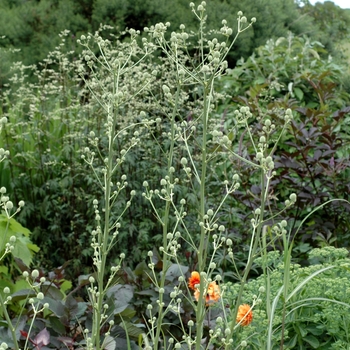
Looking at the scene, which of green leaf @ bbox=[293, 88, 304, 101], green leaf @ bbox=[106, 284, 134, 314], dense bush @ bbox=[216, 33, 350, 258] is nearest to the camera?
green leaf @ bbox=[106, 284, 134, 314]

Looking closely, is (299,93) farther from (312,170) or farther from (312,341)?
(312,341)

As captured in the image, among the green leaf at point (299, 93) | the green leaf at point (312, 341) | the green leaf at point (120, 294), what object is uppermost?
the green leaf at point (299, 93)

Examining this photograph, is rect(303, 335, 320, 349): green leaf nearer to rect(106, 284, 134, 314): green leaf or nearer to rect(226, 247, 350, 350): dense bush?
rect(226, 247, 350, 350): dense bush

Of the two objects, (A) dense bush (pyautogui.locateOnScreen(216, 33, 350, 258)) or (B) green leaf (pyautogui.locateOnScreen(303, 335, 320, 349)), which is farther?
(A) dense bush (pyautogui.locateOnScreen(216, 33, 350, 258))

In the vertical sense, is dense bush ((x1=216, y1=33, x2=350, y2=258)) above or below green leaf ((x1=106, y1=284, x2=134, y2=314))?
above

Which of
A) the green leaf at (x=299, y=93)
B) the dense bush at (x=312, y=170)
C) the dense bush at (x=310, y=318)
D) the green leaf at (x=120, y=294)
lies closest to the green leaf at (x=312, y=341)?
the dense bush at (x=310, y=318)

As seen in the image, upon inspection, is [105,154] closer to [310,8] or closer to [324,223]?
[324,223]

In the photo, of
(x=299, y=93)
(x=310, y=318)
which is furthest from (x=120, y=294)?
(x=299, y=93)

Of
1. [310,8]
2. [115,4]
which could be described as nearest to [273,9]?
[115,4]

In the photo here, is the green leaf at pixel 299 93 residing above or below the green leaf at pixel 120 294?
above

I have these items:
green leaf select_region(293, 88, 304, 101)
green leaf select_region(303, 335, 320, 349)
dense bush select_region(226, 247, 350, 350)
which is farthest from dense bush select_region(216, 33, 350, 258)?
green leaf select_region(303, 335, 320, 349)

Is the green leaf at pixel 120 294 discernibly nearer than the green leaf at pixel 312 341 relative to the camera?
No

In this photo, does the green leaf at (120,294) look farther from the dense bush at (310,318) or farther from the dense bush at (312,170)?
the dense bush at (312,170)

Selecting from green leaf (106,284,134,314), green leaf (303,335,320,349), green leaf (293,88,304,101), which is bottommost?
green leaf (106,284,134,314)
